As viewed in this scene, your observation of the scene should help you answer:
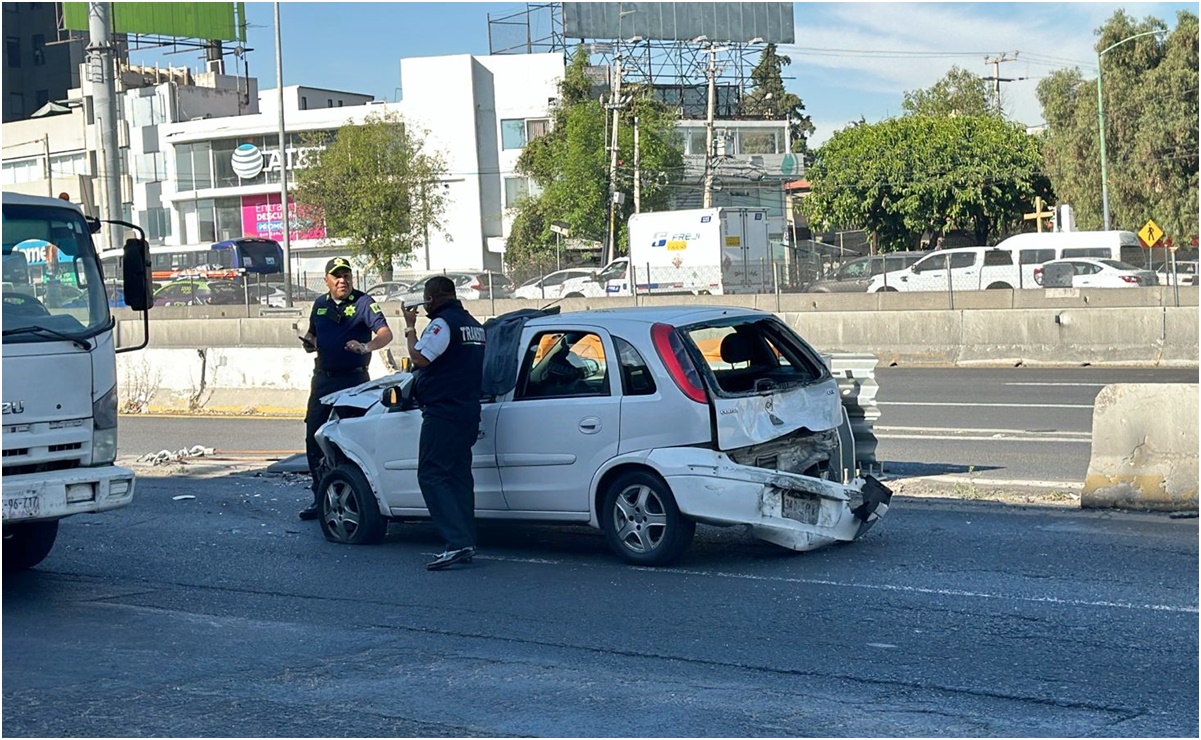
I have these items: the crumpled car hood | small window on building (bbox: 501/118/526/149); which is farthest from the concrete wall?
small window on building (bbox: 501/118/526/149)

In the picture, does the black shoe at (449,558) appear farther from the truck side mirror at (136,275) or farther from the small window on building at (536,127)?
the small window on building at (536,127)

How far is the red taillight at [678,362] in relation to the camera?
27.6 feet

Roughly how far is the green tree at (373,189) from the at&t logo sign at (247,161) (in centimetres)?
884

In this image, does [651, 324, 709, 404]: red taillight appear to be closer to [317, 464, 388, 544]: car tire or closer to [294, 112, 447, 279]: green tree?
[317, 464, 388, 544]: car tire

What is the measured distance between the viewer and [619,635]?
7035 mm

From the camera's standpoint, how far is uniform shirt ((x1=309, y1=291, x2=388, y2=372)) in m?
10.9

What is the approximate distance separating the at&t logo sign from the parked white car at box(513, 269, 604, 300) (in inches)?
1449

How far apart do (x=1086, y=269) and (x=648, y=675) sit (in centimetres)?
3113

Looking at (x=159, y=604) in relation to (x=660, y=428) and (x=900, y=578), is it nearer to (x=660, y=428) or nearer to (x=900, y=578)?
(x=660, y=428)

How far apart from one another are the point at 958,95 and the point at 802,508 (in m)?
87.3

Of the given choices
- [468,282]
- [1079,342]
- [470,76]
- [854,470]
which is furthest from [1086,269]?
[470,76]

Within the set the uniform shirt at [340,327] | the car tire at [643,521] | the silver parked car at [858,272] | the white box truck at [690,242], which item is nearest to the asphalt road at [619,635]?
the car tire at [643,521]

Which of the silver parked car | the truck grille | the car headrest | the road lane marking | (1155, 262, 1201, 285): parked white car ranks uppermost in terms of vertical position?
the silver parked car

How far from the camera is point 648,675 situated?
6230 mm
